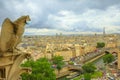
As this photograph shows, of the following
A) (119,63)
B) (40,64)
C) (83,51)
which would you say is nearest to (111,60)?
(119,63)

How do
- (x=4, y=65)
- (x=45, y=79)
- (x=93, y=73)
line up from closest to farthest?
(x=4, y=65), (x=45, y=79), (x=93, y=73)

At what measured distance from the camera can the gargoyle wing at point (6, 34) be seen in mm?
8312

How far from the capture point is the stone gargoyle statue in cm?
833

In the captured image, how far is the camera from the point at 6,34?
27.5 ft

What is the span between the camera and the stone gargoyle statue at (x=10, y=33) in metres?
8.33

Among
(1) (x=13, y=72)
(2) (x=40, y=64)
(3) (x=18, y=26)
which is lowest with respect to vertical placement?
(2) (x=40, y=64)

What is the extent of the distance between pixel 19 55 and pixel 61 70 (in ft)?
154

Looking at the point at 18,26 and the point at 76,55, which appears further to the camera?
the point at 76,55

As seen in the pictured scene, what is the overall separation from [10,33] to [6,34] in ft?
0.35

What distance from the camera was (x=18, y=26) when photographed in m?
8.55

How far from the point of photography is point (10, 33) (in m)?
8.42

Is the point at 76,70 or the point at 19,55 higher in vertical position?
the point at 19,55

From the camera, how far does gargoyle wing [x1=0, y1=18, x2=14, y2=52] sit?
27.3 feet

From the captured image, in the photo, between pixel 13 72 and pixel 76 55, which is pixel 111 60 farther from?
pixel 13 72
